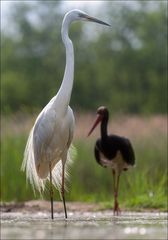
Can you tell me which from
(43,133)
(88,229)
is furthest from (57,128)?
(88,229)

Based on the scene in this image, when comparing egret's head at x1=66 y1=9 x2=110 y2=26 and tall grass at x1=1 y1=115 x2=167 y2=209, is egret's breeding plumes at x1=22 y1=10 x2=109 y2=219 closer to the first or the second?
egret's head at x1=66 y1=9 x2=110 y2=26

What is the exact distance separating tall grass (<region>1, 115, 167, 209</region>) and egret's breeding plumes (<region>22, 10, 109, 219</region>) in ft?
8.49

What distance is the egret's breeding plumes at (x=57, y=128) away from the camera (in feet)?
26.0

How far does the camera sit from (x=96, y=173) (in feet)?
43.5

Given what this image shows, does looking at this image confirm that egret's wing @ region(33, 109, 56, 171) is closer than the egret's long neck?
No

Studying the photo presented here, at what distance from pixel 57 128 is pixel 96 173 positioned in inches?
202

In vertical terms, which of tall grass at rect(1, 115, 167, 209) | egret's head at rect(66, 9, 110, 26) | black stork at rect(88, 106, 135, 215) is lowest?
tall grass at rect(1, 115, 167, 209)

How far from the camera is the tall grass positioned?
11.4 metres

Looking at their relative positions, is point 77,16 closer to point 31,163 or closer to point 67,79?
point 67,79

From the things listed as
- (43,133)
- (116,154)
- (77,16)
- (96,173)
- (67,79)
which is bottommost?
(96,173)

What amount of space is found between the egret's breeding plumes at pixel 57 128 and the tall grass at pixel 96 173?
259 centimetres

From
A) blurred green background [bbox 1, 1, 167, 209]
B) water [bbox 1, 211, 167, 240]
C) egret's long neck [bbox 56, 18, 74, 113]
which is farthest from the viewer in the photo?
blurred green background [bbox 1, 1, 167, 209]

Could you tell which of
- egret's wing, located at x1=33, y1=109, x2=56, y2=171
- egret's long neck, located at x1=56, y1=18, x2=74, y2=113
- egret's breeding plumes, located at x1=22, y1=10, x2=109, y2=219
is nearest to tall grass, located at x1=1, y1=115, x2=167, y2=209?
egret's breeding plumes, located at x1=22, y1=10, x2=109, y2=219

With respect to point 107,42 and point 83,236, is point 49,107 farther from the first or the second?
point 107,42
